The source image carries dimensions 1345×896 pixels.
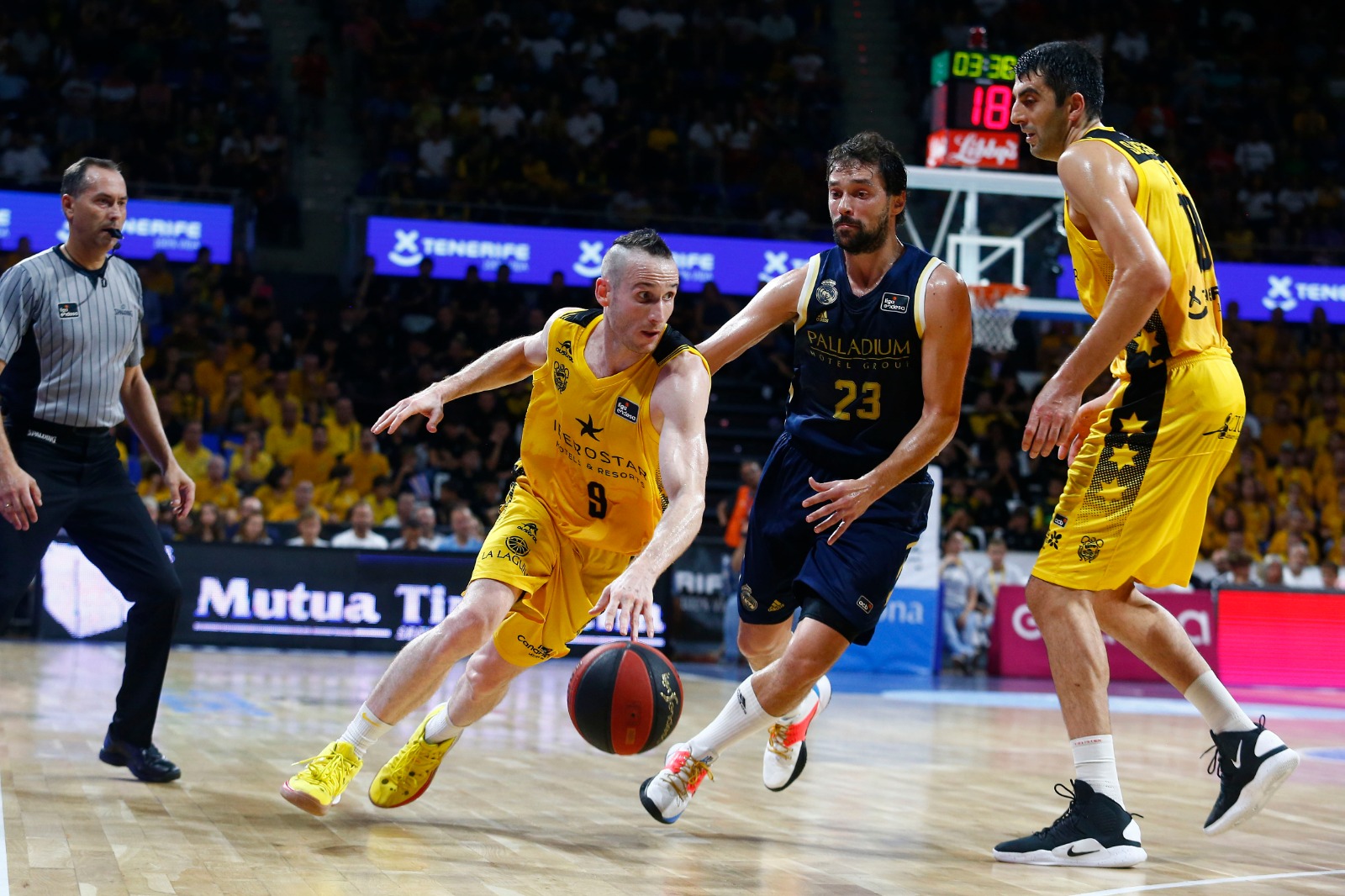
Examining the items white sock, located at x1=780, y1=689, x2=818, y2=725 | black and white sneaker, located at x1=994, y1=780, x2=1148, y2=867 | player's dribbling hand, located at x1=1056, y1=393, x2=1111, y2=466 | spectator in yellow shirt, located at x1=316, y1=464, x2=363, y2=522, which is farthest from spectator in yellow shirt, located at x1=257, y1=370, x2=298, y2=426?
black and white sneaker, located at x1=994, y1=780, x2=1148, y2=867

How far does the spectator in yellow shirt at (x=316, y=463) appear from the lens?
14195 mm

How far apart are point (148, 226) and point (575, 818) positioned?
1293 centimetres

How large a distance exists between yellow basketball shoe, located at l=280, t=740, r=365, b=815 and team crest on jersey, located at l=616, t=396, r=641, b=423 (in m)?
1.38

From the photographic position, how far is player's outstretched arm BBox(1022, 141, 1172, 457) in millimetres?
4078

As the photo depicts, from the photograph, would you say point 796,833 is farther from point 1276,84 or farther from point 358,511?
point 1276,84

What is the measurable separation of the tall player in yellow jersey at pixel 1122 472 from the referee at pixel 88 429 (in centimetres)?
315

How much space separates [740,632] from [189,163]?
46.0 feet

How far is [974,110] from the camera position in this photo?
41.9 ft

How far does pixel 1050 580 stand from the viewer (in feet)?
14.8

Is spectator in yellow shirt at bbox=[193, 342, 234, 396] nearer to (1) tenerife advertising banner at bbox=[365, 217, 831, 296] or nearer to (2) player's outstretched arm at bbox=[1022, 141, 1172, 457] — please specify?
(1) tenerife advertising banner at bbox=[365, 217, 831, 296]

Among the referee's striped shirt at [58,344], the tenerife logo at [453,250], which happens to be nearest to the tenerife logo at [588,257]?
the tenerife logo at [453,250]

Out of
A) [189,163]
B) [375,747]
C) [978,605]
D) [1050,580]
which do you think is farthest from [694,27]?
[1050,580]

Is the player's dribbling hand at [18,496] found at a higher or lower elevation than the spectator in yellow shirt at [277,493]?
higher

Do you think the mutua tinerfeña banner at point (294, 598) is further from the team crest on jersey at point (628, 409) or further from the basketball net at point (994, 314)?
the team crest on jersey at point (628, 409)
